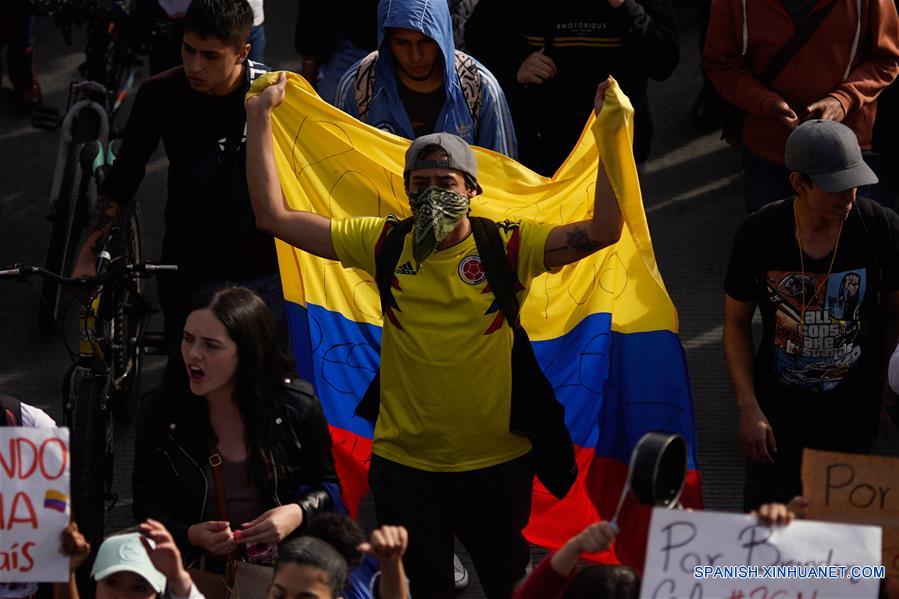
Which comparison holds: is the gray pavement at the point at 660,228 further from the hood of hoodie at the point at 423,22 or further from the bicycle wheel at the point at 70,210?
the hood of hoodie at the point at 423,22

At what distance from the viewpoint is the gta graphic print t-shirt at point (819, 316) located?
16.2ft

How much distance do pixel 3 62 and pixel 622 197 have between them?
5.74 m

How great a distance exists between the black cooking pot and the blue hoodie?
222cm

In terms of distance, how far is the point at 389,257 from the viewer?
4.74 meters

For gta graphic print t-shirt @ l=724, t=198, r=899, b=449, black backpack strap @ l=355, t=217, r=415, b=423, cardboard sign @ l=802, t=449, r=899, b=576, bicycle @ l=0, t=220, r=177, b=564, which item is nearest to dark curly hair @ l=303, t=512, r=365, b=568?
black backpack strap @ l=355, t=217, r=415, b=423

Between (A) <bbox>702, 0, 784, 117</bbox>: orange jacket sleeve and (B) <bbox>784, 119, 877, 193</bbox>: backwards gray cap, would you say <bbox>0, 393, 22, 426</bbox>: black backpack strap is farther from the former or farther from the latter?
(A) <bbox>702, 0, 784, 117</bbox>: orange jacket sleeve

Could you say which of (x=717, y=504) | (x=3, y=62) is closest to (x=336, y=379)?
(x=717, y=504)

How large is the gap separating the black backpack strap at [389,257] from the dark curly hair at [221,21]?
1.19m

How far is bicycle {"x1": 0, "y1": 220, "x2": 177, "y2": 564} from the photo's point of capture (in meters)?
5.36

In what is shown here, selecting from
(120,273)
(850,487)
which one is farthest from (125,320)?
(850,487)

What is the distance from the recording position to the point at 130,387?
21.6 ft

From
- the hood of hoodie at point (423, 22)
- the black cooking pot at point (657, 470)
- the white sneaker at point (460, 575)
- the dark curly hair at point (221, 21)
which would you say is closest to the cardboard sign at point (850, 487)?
the black cooking pot at point (657, 470)

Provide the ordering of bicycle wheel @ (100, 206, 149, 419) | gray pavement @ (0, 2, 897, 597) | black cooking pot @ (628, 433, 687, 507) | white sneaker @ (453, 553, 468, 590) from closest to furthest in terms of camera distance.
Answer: black cooking pot @ (628, 433, 687, 507) → white sneaker @ (453, 553, 468, 590) → bicycle wheel @ (100, 206, 149, 419) → gray pavement @ (0, 2, 897, 597)

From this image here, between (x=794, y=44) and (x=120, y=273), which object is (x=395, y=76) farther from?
(x=794, y=44)
